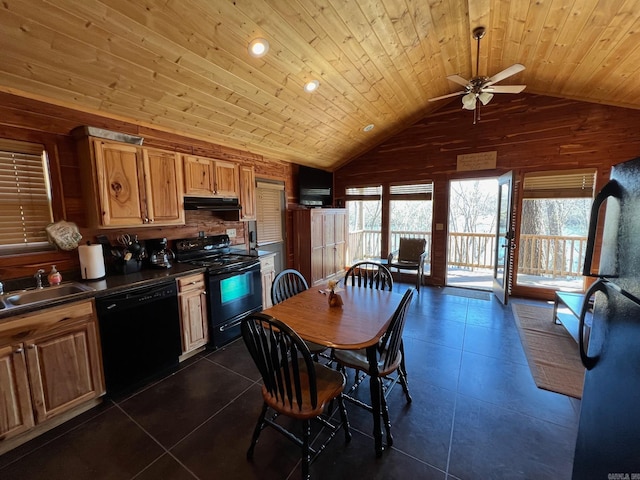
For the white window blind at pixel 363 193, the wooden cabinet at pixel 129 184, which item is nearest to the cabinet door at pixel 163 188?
the wooden cabinet at pixel 129 184

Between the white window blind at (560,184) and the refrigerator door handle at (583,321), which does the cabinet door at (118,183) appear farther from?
the white window blind at (560,184)

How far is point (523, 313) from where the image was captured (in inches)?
151

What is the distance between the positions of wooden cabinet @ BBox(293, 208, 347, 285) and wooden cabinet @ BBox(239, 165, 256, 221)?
45.0 inches

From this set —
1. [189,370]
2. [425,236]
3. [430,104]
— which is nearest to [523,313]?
[425,236]

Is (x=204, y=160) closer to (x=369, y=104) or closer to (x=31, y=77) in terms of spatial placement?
(x=31, y=77)

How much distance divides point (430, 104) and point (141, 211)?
15.2ft

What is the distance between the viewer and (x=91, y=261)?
232cm

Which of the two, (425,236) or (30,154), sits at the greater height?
(30,154)

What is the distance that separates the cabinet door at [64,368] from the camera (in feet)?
5.92

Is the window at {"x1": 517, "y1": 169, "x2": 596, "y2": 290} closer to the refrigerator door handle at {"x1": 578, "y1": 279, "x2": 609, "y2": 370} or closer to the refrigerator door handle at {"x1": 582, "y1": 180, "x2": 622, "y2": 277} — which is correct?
the refrigerator door handle at {"x1": 582, "y1": 180, "x2": 622, "y2": 277}

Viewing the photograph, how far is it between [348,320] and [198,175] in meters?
2.38

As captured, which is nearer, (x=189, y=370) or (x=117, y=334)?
(x=117, y=334)

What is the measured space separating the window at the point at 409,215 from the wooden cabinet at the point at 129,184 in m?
4.01

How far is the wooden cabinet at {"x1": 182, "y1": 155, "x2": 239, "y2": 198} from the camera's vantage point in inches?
118
